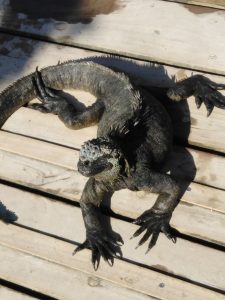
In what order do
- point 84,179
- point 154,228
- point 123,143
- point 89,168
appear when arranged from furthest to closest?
point 84,179 < point 154,228 < point 123,143 < point 89,168

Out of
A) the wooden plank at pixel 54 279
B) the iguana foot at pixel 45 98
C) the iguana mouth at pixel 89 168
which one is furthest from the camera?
the iguana foot at pixel 45 98

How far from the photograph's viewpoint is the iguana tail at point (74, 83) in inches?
137

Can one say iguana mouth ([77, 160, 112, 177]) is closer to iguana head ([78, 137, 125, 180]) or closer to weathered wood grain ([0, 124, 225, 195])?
iguana head ([78, 137, 125, 180])

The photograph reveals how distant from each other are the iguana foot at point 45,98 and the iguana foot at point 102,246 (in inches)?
39.8

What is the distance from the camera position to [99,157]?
2893 millimetres

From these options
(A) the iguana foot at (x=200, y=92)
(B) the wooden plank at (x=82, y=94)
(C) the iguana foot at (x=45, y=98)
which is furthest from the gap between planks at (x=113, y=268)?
(A) the iguana foot at (x=200, y=92)

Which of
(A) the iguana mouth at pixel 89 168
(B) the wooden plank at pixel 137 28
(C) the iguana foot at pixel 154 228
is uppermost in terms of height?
(B) the wooden plank at pixel 137 28

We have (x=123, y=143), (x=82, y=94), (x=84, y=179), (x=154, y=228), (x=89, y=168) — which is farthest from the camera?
(x=82, y=94)

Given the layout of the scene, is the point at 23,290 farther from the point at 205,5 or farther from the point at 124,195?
the point at 205,5

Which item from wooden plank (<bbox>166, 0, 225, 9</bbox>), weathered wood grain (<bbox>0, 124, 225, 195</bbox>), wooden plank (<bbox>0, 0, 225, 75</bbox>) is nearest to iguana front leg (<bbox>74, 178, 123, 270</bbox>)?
weathered wood grain (<bbox>0, 124, 225, 195</bbox>)

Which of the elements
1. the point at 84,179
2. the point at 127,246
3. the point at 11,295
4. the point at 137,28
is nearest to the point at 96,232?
the point at 127,246

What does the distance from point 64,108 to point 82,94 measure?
20cm

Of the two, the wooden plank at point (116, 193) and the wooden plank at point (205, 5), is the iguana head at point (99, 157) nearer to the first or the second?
the wooden plank at point (116, 193)

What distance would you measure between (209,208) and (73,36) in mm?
1763
